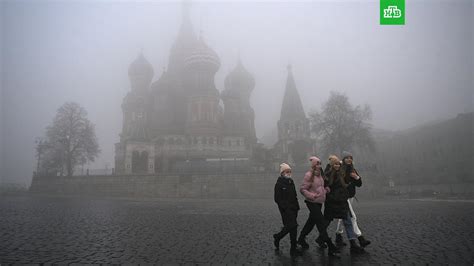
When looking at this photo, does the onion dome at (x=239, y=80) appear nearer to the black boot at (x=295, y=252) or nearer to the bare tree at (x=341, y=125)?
the bare tree at (x=341, y=125)

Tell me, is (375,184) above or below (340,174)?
below

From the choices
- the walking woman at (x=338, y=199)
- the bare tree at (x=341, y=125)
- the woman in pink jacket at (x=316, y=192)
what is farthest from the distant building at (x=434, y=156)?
the woman in pink jacket at (x=316, y=192)

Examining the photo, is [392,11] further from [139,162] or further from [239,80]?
[239,80]

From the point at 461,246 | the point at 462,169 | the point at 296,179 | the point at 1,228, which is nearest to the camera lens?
the point at 461,246

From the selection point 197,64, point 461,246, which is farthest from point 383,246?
point 197,64

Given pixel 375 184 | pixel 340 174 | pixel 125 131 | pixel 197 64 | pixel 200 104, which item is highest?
pixel 197 64

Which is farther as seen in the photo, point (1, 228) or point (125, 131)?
point (125, 131)

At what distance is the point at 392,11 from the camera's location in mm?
18141

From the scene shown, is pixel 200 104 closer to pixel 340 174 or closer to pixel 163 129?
pixel 163 129

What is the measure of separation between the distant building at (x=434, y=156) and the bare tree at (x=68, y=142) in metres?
39.7

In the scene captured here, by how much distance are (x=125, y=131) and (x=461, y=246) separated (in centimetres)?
5151

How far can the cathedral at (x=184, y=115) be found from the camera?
43.6 meters

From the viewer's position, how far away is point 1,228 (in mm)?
9492

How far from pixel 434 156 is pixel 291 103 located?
25.8 metres
